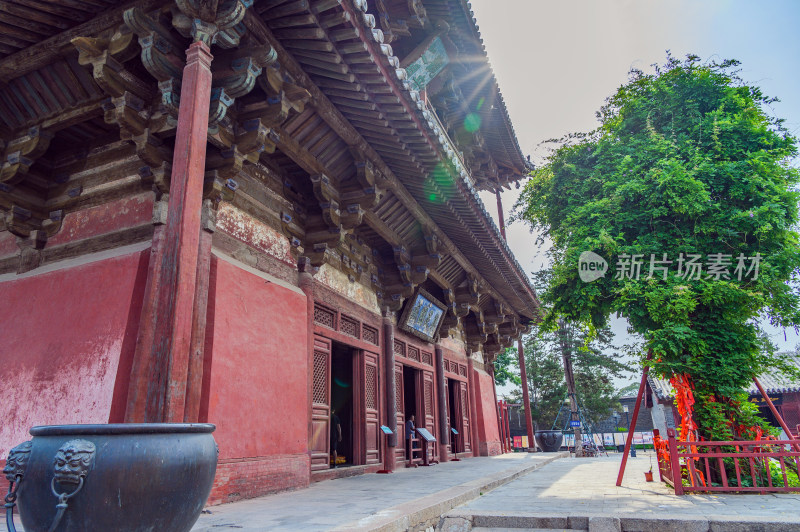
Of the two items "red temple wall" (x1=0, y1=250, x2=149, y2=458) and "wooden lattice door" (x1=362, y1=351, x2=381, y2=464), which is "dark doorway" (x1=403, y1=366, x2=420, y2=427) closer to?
"wooden lattice door" (x1=362, y1=351, x2=381, y2=464)

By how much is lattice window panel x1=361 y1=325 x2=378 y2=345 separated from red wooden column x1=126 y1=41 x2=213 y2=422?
16.8 ft

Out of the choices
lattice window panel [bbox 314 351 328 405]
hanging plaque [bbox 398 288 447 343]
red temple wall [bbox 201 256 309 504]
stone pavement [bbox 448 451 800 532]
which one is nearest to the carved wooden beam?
red temple wall [bbox 201 256 309 504]

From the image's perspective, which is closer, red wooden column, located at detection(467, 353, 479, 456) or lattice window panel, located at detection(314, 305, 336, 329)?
lattice window panel, located at detection(314, 305, 336, 329)

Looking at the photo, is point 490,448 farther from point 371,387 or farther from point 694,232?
point 694,232

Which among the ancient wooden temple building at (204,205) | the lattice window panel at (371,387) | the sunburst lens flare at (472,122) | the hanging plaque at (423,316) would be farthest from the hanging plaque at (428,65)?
the lattice window panel at (371,387)

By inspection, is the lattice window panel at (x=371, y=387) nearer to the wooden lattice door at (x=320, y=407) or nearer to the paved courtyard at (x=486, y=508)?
the wooden lattice door at (x=320, y=407)

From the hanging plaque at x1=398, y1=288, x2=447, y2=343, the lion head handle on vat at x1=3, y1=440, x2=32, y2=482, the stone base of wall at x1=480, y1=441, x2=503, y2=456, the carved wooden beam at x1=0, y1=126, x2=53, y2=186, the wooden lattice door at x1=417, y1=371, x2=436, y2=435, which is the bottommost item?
the stone base of wall at x1=480, y1=441, x2=503, y2=456

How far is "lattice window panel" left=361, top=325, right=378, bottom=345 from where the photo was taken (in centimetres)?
843

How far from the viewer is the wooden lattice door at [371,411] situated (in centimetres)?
805

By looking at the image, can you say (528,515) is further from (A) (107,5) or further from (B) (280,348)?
(A) (107,5)

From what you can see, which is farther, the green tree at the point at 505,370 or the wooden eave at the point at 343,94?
the green tree at the point at 505,370

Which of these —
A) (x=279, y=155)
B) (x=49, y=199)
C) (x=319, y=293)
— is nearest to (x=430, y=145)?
(x=279, y=155)

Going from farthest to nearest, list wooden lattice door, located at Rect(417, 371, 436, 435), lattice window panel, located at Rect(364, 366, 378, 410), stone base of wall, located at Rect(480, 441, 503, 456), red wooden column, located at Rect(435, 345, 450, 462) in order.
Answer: stone base of wall, located at Rect(480, 441, 503, 456) → red wooden column, located at Rect(435, 345, 450, 462) → wooden lattice door, located at Rect(417, 371, 436, 435) → lattice window panel, located at Rect(364, 366, 378, 410)

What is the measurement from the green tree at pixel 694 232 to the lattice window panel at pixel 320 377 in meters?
3.60
